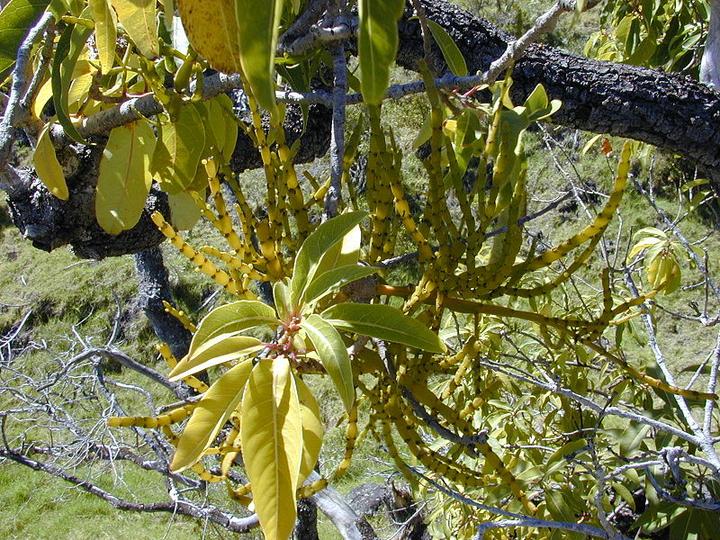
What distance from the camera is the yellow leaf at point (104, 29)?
44 centimetres

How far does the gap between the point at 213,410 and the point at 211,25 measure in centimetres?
25

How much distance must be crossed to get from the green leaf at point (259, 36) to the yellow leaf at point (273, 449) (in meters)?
0.21

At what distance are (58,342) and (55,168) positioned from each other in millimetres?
3694

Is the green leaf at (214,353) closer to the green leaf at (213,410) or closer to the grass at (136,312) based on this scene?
the green leaf at (213,410)

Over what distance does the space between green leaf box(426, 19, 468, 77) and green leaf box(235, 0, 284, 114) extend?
1.38 ft

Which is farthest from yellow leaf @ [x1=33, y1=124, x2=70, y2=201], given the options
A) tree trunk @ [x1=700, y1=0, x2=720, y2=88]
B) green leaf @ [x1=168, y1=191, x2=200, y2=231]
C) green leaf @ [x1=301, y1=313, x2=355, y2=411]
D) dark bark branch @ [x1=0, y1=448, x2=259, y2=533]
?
tree trunk @ [x1=700, y1=0, x2=720, y2=88]

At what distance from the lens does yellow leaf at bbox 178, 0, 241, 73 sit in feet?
1.37

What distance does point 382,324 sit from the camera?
438 millimetres

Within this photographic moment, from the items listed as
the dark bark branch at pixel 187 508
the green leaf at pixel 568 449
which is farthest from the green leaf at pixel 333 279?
the dark bark branch at pixel 187 508

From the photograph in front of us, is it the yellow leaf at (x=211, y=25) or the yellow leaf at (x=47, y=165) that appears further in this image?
the yellow leaf at (x=47, y=165)

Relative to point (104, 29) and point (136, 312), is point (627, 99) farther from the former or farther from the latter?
point (136, 312)

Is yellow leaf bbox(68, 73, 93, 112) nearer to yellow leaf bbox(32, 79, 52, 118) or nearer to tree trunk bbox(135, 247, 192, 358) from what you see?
yellow leaf bbox(32, 79, 52, 118)

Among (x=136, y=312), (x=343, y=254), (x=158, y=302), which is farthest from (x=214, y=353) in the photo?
(x=136, y=312)

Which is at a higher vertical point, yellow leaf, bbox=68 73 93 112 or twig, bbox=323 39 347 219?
yellow leaf, bbox=68 73 93 112
